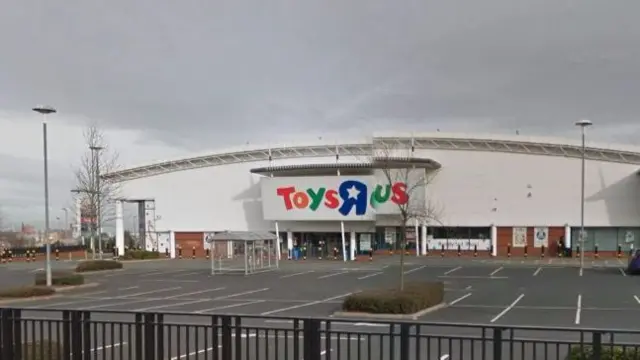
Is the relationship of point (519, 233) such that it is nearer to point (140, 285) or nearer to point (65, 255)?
point (140, 285)

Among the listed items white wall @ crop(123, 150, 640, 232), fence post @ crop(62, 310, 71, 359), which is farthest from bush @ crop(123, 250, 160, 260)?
fence post @ crop(62, 310, 71, 359)

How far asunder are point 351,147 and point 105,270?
2332 centimetres

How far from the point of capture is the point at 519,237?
4950 cm

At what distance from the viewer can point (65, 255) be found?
6106 cm

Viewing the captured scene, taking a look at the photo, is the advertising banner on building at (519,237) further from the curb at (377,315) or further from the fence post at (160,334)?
the fence post at (160,334)

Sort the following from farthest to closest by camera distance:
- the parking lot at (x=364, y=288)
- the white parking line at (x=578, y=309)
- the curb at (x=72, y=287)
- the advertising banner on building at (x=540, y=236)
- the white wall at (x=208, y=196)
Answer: the white wall at (x=208, y=196)
the advertising banner on building at (x=540, y=236)
the curb at (x=72, y=287)
the parking lot at (x=364, y=288)
the white parking line at (x=578, y=309)

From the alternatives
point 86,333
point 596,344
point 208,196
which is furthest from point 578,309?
Result: point 208,196

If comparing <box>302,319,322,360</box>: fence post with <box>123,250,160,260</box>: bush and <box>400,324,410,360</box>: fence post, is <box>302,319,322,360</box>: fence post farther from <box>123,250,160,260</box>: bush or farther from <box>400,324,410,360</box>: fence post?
<box>123,250,160,260</box>: bush

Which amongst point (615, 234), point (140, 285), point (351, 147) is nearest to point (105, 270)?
point (140, 285)

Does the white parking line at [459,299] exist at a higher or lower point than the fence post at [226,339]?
lower

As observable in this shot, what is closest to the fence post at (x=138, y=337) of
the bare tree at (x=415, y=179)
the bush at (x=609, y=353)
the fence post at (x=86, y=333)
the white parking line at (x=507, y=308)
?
the fence post at (x=86, y=333)

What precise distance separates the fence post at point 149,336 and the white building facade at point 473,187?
3959 centimetres

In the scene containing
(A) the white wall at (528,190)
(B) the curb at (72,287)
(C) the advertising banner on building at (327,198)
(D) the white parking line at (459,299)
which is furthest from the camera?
(C) the advertising banner on building at (327,198)

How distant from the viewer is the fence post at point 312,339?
23.5 feet
